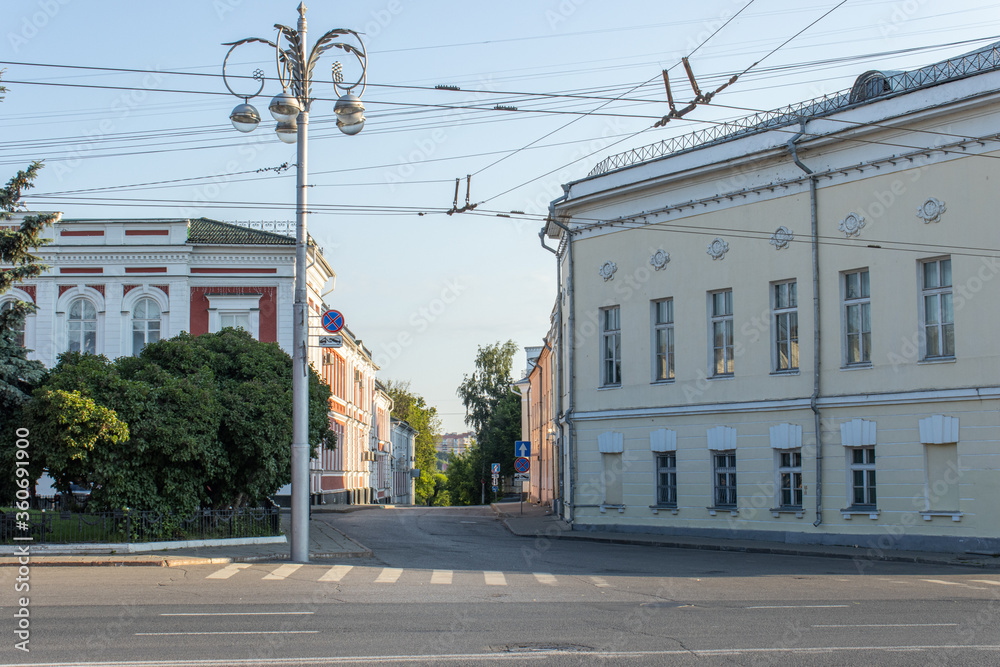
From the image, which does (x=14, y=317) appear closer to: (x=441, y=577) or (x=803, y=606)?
(x=441, y=577)

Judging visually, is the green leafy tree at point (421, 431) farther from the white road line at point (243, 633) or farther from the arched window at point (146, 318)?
the white road line at point (243, 633)

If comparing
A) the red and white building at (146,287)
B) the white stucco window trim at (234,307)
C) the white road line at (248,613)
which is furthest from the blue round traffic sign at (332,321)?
the white stucco window trim at (234,307)

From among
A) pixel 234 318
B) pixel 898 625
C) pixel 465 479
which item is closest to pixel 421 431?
pixel 465 479

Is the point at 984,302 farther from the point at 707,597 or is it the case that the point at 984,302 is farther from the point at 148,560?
the point at 148,560

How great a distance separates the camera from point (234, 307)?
131 ft

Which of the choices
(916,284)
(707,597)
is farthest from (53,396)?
(916,284)

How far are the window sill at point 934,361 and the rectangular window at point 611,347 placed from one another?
896 centimetres

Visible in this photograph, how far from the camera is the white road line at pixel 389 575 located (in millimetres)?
15305

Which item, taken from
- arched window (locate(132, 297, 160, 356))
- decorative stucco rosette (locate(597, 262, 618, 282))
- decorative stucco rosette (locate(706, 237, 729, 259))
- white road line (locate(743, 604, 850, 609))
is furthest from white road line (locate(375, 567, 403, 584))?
arched window (locate(132, 297, 160, 356))

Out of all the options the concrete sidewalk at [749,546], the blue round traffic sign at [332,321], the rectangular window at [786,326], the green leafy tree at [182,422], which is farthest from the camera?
the rectangular window at [786,326]

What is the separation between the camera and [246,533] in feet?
71.1

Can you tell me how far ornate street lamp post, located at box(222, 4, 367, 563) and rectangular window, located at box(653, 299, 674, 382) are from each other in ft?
41.3

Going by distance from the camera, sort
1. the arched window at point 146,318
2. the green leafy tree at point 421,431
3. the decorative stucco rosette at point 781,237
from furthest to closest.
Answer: the green leafy tree at point 421,431, the arched window at point 146,318, the decorative stucco rosette at point 781,237

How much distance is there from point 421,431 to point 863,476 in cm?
10531
